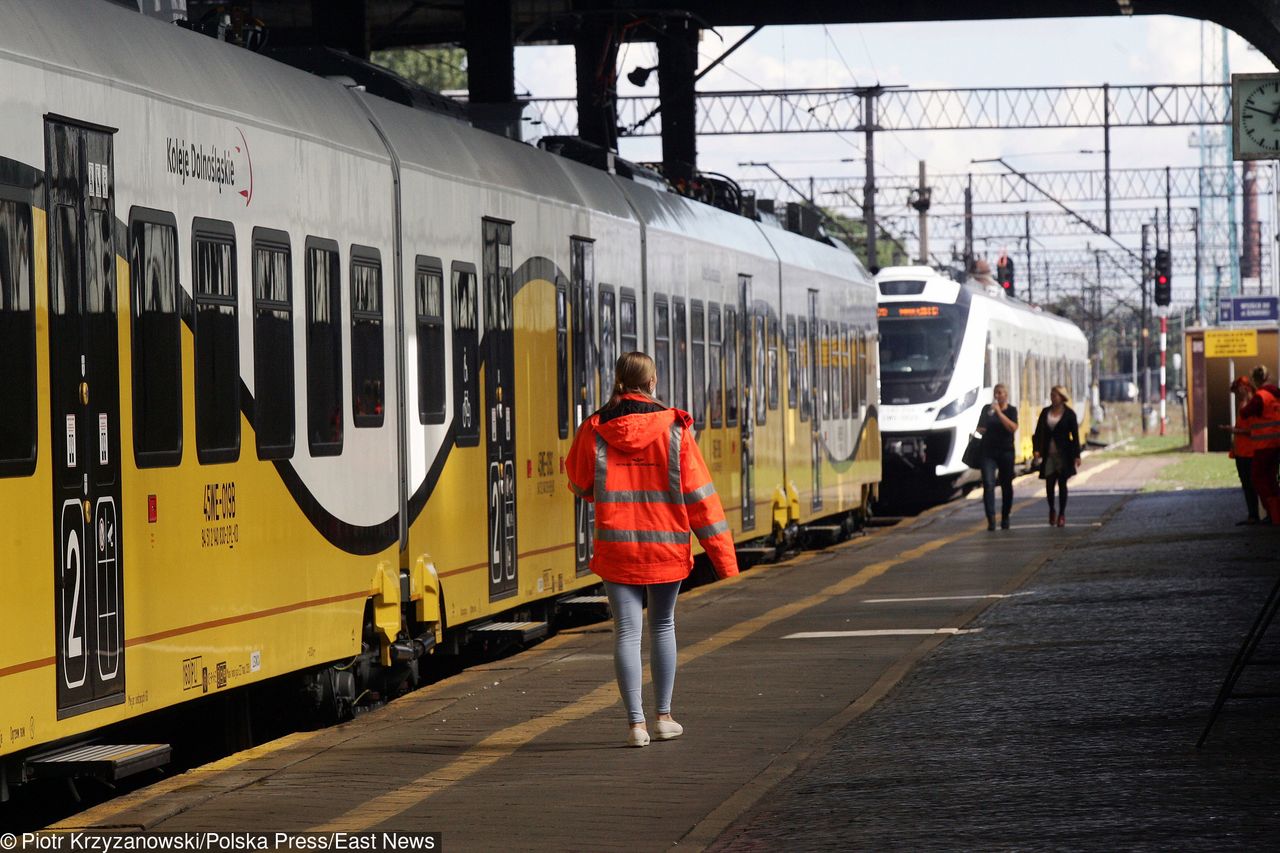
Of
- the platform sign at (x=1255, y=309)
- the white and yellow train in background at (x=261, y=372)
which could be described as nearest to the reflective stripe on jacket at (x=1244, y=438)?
the white and yellow train in background at (x=261, y=372)

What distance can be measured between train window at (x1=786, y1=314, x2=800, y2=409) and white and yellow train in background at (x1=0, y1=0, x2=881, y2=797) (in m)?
6.50

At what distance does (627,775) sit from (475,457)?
4.20 meters

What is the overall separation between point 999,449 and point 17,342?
62.8ft

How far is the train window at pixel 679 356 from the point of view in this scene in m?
18.1

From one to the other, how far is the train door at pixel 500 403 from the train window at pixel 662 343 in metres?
3.88

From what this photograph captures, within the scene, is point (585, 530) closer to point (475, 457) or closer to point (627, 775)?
point (475, 457)

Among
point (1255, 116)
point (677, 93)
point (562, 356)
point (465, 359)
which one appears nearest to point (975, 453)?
point (677, 93)

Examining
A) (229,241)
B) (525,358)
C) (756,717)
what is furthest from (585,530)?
(229,241)

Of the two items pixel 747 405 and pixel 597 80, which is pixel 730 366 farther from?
pixel 597 80

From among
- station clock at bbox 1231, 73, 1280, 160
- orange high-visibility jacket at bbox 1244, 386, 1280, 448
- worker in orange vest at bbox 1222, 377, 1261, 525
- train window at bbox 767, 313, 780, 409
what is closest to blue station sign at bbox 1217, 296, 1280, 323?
worker in orange vest at bbox 1222, 377, 1261, 525

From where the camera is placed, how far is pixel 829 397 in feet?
84.5

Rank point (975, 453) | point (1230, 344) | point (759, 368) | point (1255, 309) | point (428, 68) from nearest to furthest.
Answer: point (759, 368) < point (975, 453) < point (1255, 309) < point (1230, 344) < point (428, 68)

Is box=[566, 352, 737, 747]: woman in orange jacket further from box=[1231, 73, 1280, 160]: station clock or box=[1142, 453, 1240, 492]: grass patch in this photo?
box=[1142, 453, 1240, 492]: grass patch

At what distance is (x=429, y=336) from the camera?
12281 millimetres
